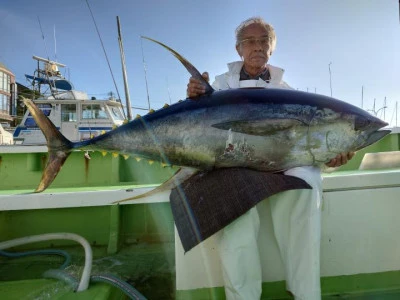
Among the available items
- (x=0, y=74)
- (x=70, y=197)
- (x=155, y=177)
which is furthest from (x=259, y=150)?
(x=0, y=74)

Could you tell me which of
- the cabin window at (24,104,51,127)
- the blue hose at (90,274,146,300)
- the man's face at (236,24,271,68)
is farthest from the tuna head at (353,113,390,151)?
the cabin window at (24,104,51,127)

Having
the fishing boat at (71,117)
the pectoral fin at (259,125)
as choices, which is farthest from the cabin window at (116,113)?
the pectoral fin at (259,125)

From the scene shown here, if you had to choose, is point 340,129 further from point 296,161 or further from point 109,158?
point 109,158

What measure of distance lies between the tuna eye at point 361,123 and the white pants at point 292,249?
1.10 ft

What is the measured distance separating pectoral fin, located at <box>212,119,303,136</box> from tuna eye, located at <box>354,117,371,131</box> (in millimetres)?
282

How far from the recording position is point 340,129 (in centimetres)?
144

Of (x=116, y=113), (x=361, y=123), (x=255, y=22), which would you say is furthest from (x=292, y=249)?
(x=116, y=113)

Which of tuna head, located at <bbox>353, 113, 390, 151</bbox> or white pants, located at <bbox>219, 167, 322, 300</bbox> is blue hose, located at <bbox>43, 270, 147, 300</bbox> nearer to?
white pants, located at <bbox>219, 167, 322, 300</bbox>

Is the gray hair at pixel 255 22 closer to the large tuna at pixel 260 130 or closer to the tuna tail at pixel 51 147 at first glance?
the large tuna at pixel 260 130

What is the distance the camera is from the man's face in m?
1.98

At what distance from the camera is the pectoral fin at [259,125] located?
1431mm

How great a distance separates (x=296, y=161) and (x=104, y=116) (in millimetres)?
12026

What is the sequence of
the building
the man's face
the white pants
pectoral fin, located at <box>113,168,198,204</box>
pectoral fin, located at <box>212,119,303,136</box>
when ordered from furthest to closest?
1. the building
2. the man's face
3. pectoral fin, located at <box>113,168,198,204</box>
4. pectoral fin, located at <box>212,119,303,136</box>
5. the white pants

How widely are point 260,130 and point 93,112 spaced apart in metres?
12.1
